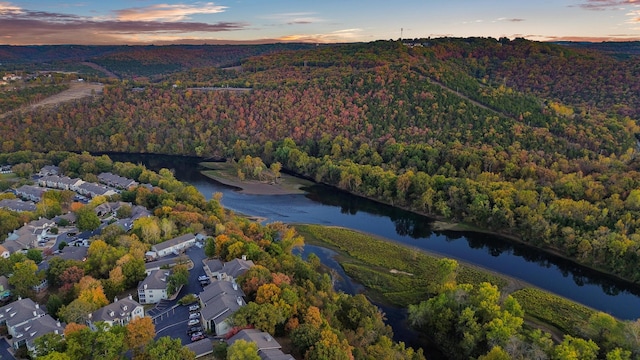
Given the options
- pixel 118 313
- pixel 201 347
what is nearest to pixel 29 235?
pixel 118 313

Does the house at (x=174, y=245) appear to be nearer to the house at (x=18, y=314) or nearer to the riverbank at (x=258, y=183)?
the house at (x=18, y=314)

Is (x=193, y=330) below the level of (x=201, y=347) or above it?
below

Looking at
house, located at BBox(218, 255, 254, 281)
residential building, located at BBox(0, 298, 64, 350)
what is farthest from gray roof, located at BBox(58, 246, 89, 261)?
house, located at BBox(218, 255, 254, 281)

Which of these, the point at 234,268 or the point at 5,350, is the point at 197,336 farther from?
the point at 5,350

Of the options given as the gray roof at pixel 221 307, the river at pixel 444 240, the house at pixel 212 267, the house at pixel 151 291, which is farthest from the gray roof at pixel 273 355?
the river at pixel 444 240

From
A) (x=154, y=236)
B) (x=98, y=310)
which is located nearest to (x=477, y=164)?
(x=154, y=236)

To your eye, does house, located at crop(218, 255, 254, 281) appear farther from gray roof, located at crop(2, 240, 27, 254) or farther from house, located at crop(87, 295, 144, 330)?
gray roof, located at crop(2, 240, 27, 254)

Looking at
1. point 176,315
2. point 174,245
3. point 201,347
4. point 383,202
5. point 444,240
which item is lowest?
point 444,240
